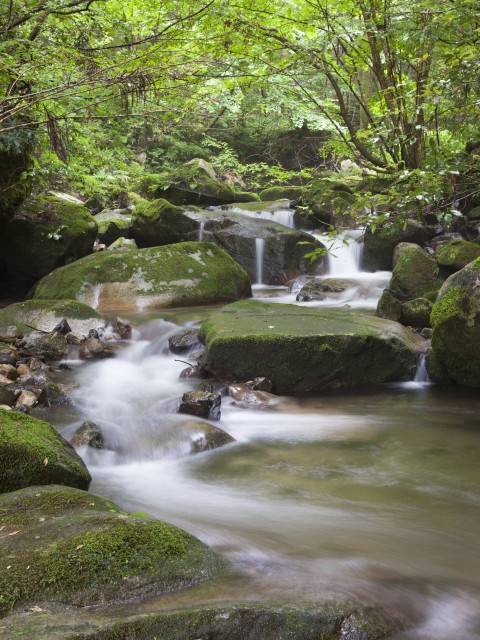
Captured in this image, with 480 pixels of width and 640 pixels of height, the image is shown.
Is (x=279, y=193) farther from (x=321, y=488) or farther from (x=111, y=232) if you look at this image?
(x=321, y=488)

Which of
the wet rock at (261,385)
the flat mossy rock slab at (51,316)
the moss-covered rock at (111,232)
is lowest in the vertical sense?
the wet rock at (261,385)

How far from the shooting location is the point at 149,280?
1082 centimetres

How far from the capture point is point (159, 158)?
2377 centimetres

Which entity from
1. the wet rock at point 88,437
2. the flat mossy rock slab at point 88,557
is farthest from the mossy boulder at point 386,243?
the flat mossy rock slab at point 88,557

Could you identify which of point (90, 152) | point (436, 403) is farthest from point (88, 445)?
point (90, 152)

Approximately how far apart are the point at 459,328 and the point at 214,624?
527 centimetres

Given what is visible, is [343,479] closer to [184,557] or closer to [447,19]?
[184,557]

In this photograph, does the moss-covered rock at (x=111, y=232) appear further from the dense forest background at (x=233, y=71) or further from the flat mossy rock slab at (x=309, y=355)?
the flat mossy rock slab at (x=309, y=355)

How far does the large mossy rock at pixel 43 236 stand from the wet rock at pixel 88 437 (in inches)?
263

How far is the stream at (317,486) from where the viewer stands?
251 centimetres

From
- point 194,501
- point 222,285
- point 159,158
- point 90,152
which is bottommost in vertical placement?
point 194,501

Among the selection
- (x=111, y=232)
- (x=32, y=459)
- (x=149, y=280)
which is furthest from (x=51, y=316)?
(x=111, y=232)

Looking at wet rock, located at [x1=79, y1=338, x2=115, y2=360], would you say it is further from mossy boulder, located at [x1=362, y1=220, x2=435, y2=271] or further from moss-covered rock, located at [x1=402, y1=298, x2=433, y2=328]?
mossy boulder, located at [x1=362, y1=220, x2=435, y2=271]

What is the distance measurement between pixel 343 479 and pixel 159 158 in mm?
21536
